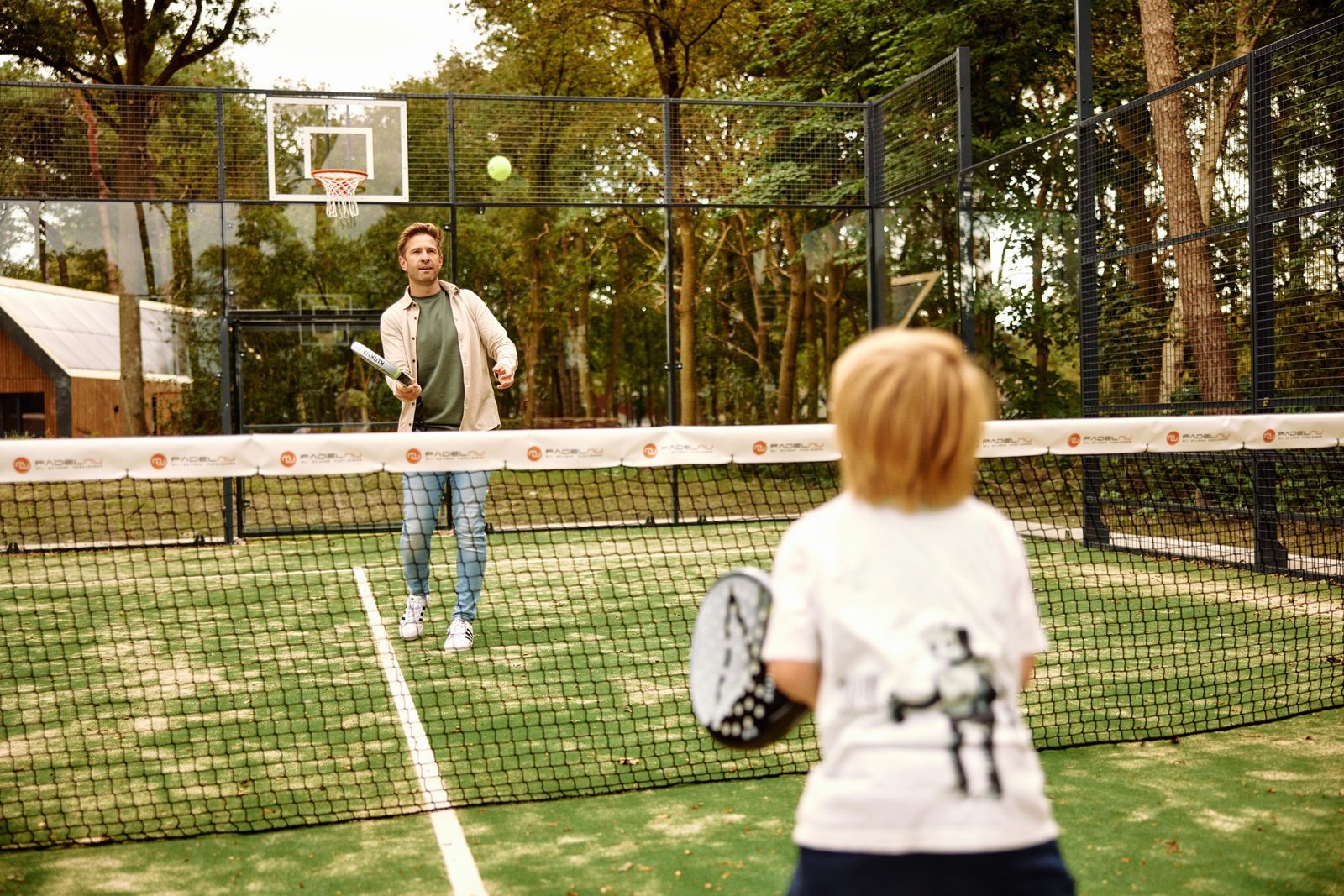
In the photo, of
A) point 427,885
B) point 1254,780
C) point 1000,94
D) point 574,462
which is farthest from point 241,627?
point 1000,94

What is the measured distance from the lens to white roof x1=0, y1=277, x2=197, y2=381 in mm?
13891

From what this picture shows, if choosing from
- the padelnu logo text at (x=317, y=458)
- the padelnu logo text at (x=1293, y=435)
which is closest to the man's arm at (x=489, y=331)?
the padelnu logo text at (x=317, y=458)

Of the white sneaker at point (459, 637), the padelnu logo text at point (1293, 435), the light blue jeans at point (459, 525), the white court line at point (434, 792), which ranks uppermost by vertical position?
the padelnu logo text at point (1293, 435)

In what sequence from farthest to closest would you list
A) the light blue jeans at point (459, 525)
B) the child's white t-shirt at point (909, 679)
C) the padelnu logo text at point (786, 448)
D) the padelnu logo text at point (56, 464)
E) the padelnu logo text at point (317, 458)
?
the light blue jeans at point (459, 525) → the padelnu logo text at point (786, 448) → the padelnu logo text at point (317, 458) → the padelnu logo text at point (56, 464) → the child's white t-shirt at point (909, 679)

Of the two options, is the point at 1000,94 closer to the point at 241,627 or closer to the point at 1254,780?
the point at 241,627

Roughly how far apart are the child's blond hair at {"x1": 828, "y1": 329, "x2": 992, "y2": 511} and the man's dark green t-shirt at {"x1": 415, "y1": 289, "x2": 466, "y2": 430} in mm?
5027

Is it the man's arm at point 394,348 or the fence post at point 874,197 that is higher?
the fence post at point 874,197

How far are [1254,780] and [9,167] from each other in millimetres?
13430

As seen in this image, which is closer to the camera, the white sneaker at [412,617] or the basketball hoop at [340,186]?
the white sneaker at [412,617]

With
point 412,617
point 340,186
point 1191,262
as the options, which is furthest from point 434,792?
point 340,186

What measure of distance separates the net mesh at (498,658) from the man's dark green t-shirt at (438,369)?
45 cm

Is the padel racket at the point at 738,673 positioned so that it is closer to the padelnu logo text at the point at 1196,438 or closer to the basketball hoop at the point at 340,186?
the padelnu logo text at the point at 1196,438

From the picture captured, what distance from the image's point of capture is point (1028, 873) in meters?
1.77

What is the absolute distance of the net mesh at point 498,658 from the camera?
4.22 meters
